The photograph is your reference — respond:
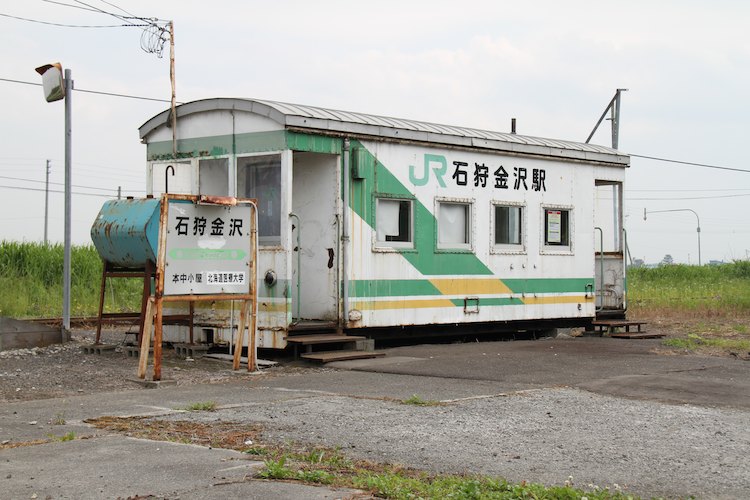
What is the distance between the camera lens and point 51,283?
24.5 metres

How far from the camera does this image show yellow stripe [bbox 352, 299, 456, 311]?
1327cm

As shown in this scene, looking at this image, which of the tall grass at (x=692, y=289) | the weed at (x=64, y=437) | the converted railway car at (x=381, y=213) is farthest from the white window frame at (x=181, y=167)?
the tall grass at (x=692, y=289)

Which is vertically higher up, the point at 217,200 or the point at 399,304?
the point at 217,200

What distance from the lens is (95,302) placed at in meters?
22.6

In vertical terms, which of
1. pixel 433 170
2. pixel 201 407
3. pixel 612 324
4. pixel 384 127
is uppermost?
pixel 384 127

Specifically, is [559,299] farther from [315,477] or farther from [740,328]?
[315,477]

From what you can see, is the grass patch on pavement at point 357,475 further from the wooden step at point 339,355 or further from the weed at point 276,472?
the wooden step at point 339,355

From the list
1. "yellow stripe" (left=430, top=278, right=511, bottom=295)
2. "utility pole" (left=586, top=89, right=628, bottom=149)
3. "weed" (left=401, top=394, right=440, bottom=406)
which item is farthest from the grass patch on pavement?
"utility pole" (left=586, top=89, right=628, bottom=149)

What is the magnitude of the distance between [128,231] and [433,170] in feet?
15.2

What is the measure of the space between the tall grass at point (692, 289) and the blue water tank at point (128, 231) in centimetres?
1474

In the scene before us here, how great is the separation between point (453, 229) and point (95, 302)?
10933 mm

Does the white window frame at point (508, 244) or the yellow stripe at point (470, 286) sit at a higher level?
the white window frame at point (508, 244)

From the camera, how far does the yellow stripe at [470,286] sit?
14.4 m

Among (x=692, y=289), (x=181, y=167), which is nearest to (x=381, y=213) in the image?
(x=181, y=167)
